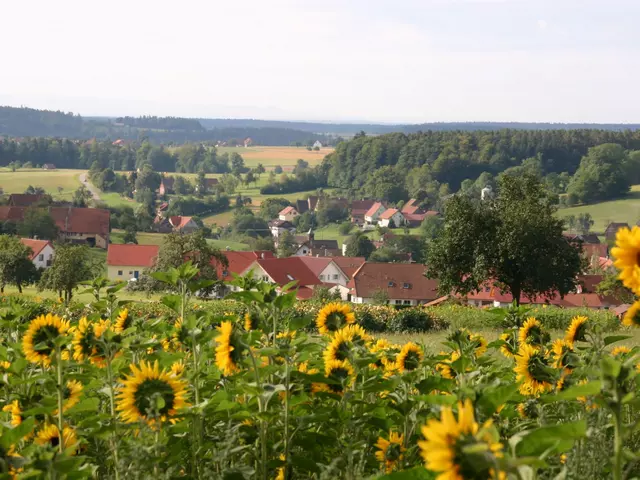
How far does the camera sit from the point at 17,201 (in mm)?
118500

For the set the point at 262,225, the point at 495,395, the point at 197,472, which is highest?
the point at 495,395

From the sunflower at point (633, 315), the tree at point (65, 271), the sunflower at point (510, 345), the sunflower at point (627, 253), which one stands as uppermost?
the sunflower at point (627, 253)

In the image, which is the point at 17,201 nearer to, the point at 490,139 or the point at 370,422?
the point at 490,139

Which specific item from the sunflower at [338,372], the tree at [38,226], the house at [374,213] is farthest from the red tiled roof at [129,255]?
the sunflower at [338,372]

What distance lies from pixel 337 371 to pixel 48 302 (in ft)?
49.8

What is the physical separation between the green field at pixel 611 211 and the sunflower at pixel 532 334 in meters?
113

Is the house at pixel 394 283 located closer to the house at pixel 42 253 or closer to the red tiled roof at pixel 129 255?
the red tiled roof at pixel 129 255

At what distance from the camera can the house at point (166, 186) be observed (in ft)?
558

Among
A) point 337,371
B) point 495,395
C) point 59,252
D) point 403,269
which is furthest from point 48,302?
point 403,269

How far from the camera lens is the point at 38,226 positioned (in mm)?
98812

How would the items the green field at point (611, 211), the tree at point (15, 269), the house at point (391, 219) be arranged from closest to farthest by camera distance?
the tree at point (15, 269) < the green field at point (611, 211) < the house at point (391, 219)

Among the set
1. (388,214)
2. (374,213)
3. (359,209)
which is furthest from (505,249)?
(359,209)

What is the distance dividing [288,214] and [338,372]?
139 m

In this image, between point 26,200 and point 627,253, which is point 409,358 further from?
point 26,200
